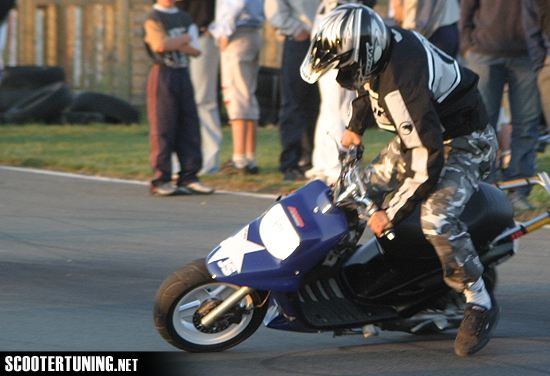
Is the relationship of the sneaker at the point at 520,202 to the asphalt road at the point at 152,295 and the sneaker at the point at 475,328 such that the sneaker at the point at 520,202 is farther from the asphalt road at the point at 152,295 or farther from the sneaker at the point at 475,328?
the sneaker at the point at 475,328

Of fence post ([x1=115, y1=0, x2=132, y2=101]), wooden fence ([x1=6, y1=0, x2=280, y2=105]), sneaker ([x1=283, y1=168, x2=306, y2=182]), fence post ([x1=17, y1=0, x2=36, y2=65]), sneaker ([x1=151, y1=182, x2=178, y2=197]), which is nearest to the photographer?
sneaker ([x1=151, y1=182, x2=178, y2=197])

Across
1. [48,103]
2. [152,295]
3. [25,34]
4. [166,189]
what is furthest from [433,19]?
[25,34]

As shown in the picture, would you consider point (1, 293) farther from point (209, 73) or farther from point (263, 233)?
point (209, 73)

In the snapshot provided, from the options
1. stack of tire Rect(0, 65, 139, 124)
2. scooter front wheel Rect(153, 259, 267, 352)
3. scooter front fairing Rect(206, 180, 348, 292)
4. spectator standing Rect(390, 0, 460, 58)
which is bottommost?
stack of tire Rect(0, 65, 139, 124)

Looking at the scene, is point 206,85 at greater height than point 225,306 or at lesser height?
lesser

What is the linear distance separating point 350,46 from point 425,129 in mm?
456

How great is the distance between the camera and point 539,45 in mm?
6672

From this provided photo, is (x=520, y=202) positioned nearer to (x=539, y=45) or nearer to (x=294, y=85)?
(x=539, y=45)

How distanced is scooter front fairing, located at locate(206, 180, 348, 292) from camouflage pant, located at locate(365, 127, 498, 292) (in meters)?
0.39

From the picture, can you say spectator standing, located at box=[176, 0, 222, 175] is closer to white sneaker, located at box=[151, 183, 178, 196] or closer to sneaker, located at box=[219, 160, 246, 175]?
sneaker, located at box=[219, 160, 246, 175]

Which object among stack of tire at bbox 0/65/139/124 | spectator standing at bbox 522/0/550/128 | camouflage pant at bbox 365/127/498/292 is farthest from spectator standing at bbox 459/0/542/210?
stack of tire at bbox 0/65/139/124

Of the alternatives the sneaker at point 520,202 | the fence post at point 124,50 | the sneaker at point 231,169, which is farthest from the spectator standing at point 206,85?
the fence post at point 124,50

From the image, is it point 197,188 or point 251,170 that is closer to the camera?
point 197,188

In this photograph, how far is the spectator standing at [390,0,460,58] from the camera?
780cm
